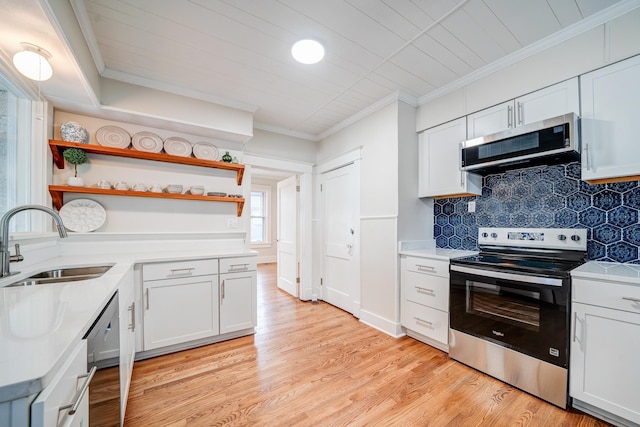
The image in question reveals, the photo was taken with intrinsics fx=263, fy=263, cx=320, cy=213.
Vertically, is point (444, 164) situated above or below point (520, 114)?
below

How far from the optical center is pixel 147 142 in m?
2.63

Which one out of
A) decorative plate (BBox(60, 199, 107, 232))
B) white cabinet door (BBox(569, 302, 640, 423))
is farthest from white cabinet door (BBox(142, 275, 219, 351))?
white cabinet door (BBox(569, 302, 640, 423))

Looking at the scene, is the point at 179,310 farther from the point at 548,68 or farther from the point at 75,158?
the point at 548,68

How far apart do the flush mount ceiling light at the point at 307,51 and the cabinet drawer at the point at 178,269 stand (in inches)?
77.2

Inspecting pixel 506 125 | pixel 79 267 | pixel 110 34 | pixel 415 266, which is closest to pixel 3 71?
pixel 110 34

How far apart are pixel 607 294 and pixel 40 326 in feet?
8.63

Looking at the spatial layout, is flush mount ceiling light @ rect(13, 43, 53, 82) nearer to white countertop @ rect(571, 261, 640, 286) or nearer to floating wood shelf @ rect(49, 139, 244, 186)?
floating wood shelf @ rect(49, 139, 244, 186)

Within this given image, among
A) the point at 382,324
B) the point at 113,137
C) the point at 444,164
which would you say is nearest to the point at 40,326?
the point at 113,137

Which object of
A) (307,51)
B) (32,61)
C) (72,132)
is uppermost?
(307,51)

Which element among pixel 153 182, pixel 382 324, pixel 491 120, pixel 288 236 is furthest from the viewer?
pixel 288 236

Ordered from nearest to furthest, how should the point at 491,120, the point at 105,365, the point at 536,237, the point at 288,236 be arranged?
the point at 105,365 < the point at 536,237 < the point at 491,120 < the point at 288,236

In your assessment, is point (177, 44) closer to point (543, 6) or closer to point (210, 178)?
point (210, 178)

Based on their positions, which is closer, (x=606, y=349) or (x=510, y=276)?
(x=606, y=349)

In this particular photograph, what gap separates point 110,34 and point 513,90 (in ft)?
10.4
